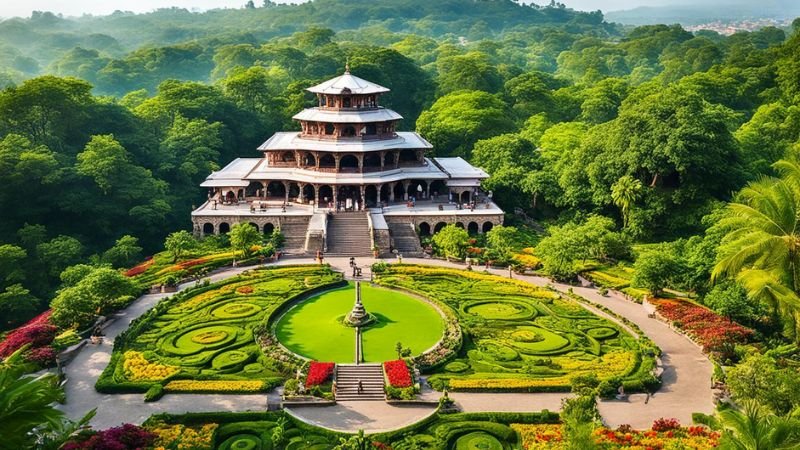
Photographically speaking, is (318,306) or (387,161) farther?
(387,161)

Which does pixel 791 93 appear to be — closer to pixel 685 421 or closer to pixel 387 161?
pixel 387 161

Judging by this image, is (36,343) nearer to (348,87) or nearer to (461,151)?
(348,87)

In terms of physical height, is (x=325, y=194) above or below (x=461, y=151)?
below

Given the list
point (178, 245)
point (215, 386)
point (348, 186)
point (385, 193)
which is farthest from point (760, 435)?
point (385, 193)

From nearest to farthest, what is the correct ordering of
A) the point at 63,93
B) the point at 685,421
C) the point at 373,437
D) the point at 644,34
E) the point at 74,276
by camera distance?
1. the point at 373,437
2. the point at 685,421
3. the point at 74,276
4. the point at 63,93
5. the point at 644,34

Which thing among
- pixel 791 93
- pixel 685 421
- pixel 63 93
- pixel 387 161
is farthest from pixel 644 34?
pixel 685 421

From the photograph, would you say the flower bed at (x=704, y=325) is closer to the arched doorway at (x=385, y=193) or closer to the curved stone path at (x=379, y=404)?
the curved stone path at (x=379, y=404)

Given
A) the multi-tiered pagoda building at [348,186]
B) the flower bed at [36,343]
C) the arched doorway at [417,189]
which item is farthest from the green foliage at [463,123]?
the flower bed at [36,343]
